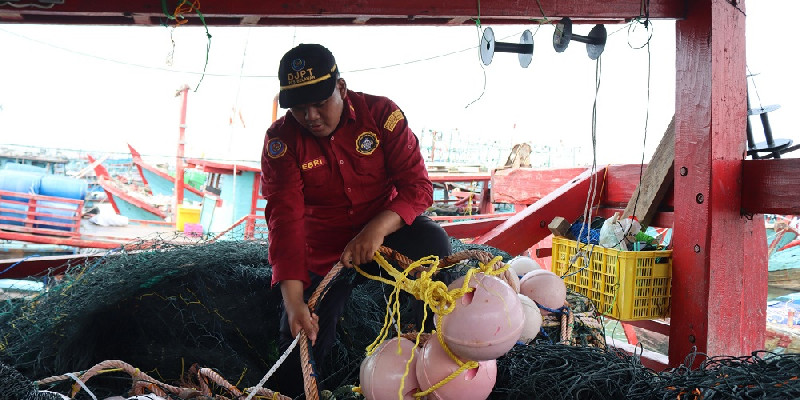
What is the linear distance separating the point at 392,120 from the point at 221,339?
4.63 feet

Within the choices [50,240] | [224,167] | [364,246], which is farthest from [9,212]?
[364,246]

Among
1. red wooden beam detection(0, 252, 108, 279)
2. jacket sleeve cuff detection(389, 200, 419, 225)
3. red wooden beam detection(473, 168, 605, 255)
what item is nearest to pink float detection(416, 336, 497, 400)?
jacket sleeve cuff detection(389, 200, 419, 225)

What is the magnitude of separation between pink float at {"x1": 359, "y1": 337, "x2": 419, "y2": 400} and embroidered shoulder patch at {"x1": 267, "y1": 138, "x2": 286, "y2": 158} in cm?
116

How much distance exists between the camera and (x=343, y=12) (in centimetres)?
285

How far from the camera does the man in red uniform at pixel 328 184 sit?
2.29 metres

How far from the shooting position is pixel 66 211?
14.0 m

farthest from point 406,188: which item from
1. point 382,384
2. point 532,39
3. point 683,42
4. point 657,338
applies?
point 657,338

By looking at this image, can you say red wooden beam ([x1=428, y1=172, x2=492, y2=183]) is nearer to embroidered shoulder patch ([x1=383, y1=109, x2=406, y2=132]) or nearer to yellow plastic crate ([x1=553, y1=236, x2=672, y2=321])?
yellow plastic crate ([x1=553, y1=236, x2=672, y2=321])

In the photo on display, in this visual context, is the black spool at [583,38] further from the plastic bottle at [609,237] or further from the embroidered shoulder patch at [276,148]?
the embroidered shoulder patch at [276,148]

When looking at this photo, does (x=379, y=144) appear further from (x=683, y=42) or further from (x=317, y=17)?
(x=683, y=42)

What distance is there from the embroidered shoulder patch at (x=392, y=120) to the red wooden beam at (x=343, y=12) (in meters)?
0.65

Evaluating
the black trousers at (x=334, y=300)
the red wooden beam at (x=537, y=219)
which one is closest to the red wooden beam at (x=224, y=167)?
the red wooden beam at (x=537, y=219)

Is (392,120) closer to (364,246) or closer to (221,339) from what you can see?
(364,246)

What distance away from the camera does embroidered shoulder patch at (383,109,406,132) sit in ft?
8.48
